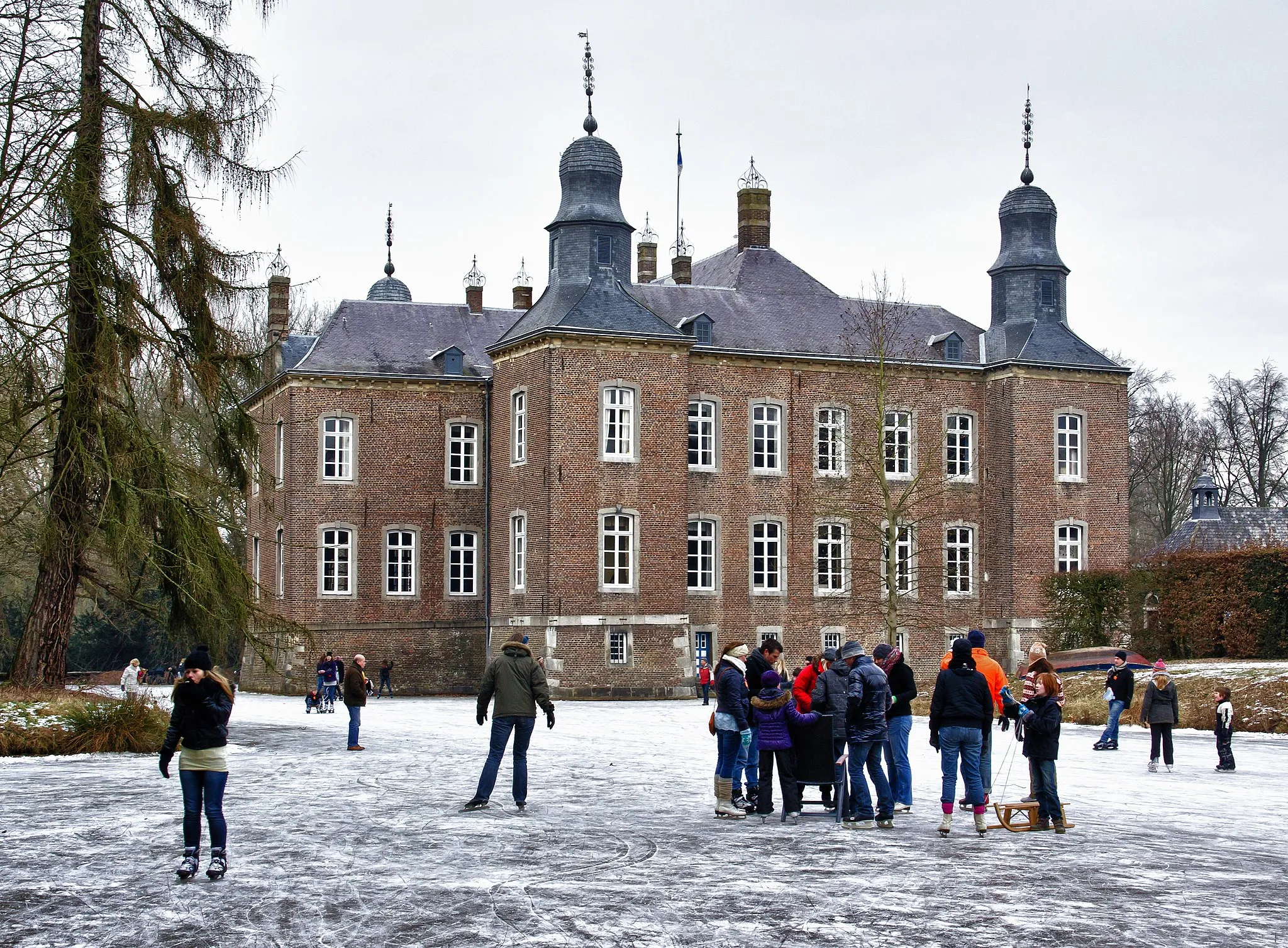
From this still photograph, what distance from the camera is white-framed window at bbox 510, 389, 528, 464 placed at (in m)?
38.8

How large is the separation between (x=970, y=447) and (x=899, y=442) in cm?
210

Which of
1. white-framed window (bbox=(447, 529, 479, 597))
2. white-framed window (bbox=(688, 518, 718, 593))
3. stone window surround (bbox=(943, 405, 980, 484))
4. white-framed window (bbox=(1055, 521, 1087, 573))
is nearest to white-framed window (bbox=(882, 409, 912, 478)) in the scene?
stone window surround (bbox=(943, 405, 980, 484))

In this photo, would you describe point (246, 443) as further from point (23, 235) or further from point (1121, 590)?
point (1121, 590)

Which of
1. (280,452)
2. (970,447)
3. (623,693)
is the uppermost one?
(970,447)

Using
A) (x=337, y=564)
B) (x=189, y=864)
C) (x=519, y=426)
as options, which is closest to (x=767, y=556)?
(x=519, y=426)

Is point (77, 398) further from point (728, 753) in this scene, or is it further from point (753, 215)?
point (753, 215)

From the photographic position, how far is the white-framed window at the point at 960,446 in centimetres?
4272

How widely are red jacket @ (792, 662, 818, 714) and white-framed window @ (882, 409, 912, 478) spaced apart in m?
28.9

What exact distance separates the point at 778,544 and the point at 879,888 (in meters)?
30.9

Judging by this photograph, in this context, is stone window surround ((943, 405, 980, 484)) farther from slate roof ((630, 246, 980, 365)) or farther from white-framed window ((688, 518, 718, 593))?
white-framed window ((688, 518, 718, 593))

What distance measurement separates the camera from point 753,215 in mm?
44375

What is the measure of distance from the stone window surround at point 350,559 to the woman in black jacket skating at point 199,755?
3081cm

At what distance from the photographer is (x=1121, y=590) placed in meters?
37.9

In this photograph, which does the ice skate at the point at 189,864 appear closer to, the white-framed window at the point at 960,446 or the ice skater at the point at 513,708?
the ice skater at the point at 513,708
